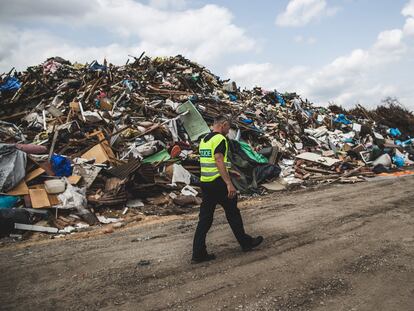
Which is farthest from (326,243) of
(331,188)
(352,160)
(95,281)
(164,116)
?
(352,160)

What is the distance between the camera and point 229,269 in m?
3.66

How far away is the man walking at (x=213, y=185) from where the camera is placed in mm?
3854

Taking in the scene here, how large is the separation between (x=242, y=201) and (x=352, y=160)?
19.2ft

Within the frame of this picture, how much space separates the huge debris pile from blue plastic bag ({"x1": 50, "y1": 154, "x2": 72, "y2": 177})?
21 millimetres

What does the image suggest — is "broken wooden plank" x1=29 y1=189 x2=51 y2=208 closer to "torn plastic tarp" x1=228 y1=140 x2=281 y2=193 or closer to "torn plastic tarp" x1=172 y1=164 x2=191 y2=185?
"torn plastic tarp" x1=172 y1=164 x2=191 y2=185

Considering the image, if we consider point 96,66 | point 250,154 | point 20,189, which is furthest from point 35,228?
point 96,66

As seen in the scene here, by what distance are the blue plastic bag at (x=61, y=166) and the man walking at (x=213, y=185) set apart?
173 inches

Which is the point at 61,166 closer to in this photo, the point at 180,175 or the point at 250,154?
the point at 180,175

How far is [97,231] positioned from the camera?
5.83 meters

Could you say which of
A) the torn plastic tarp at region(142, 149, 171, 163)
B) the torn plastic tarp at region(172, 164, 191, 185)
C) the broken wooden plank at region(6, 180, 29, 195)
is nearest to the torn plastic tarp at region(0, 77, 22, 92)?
the torn plastic tarp at region(142, 149, 171, 163)

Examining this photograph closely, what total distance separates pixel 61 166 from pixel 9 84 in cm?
586

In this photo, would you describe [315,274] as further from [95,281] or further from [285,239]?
[95,281]

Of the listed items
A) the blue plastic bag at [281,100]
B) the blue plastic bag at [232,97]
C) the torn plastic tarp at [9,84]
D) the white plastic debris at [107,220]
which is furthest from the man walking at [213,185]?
the blue plastic bag at [281,100]

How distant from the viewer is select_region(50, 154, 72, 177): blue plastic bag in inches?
280
